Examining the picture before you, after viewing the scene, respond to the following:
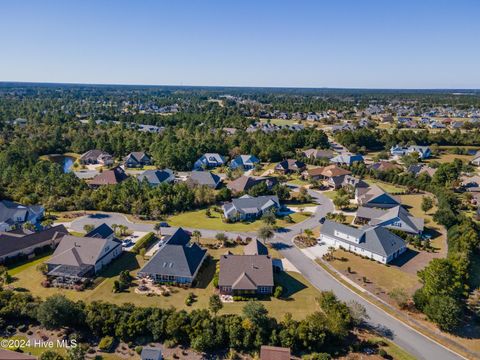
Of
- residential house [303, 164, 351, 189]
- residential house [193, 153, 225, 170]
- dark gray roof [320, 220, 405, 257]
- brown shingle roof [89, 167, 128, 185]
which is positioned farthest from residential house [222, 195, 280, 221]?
residential house [193, 153, 225, 170]

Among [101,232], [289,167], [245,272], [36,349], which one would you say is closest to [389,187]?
[289,167]

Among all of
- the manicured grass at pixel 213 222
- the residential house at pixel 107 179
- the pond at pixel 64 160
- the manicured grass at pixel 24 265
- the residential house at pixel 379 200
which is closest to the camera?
the manicured grass at pixel 24 265

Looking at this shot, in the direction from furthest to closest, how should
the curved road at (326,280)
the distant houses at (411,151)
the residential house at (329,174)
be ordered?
the distant houses at (411,151)
the residential house at (329,174)
the curved road at (326,280)

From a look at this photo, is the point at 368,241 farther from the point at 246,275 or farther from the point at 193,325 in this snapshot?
the point at 193,325

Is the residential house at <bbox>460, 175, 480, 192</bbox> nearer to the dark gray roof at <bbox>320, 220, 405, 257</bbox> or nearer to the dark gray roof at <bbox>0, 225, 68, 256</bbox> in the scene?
the dark gray roof at <bbox>320, 220, 405, 257</bbox>

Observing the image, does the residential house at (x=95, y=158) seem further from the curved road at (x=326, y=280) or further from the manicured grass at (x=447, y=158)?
the manicured grass at (x=447, y=158)

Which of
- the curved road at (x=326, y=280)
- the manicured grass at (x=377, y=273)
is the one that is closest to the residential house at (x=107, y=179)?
the curved road at (x=326, y=280)
